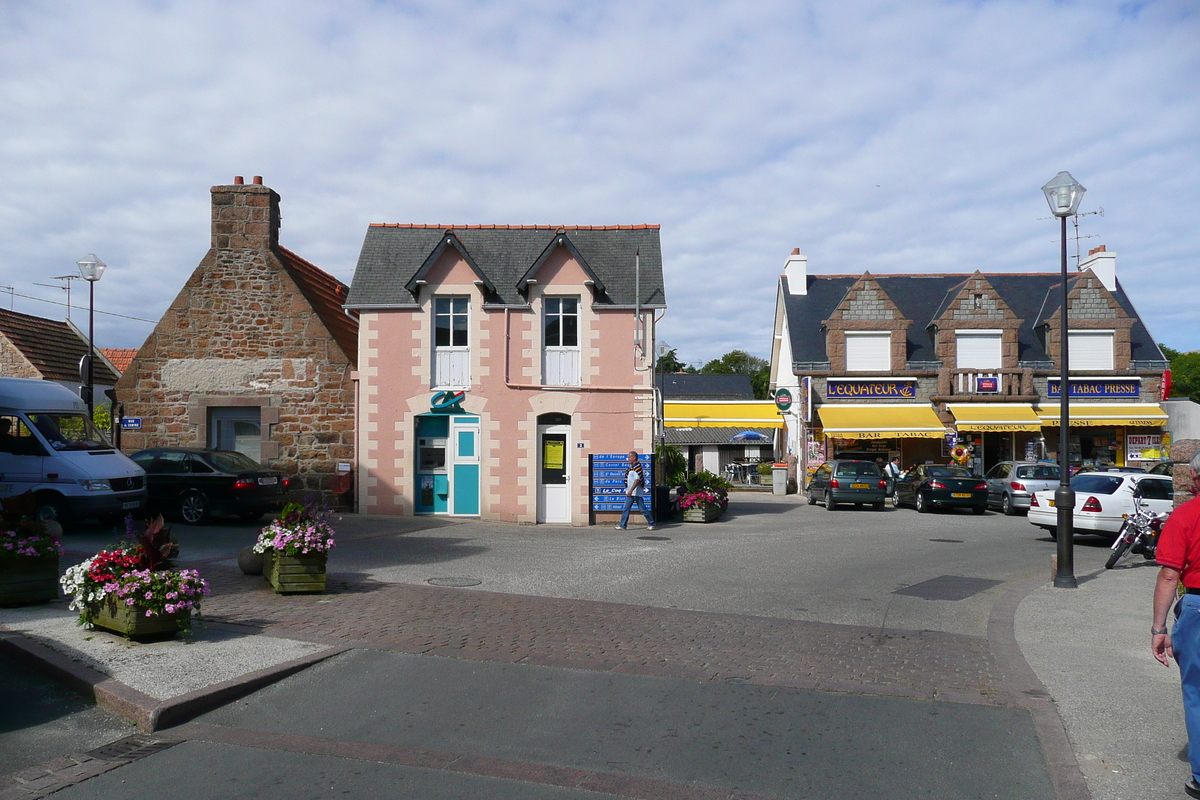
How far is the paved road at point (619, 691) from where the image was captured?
525cm

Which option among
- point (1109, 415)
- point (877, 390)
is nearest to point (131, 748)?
point (877, 390)

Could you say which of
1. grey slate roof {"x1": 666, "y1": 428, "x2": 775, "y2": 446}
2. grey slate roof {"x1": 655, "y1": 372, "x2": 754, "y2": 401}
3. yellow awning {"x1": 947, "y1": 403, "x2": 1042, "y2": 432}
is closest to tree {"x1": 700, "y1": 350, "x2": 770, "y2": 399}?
grey slate roof {"x1": 655, "y1": 372, "x2": 754, "y2": 401}

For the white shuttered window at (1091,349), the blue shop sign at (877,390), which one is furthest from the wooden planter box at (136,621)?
the white shuttered window at (1091,349)

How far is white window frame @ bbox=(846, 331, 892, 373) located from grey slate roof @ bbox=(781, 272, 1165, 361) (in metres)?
0.94

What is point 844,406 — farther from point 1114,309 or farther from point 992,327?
point 1114,309

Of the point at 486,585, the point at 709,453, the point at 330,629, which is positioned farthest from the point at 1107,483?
the point at 709,453

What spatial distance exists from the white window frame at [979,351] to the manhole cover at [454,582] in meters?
28.6

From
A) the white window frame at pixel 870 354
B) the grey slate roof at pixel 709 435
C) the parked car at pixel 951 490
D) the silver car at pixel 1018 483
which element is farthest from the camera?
the grey slate roof at pixel 709 435

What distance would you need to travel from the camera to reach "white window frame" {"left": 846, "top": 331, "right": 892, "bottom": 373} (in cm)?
3547

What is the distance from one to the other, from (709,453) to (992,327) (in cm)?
1687

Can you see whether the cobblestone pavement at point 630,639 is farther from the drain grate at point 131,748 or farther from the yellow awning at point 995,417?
the yellow awning at point 995,417

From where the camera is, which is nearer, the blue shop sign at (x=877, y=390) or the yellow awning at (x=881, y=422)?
the yellow awning at (x=881, y=422)

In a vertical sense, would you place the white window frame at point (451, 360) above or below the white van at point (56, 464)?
above

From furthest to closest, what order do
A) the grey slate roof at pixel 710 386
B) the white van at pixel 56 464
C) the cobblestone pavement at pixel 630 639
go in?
1. the grey slate roof at pixel 710 386
2. the white van at pixel 56 464
3. the cobblestone pavement at pixel 630 639
